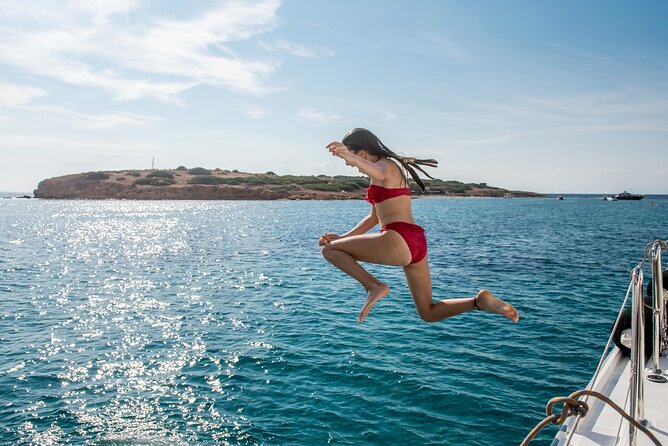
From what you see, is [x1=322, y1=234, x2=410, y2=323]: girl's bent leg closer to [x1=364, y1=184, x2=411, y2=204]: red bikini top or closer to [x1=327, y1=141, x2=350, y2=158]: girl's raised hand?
[x1=364, y1=184, x2=411, y2=204]: red bikini top

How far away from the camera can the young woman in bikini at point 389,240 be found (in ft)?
17.7

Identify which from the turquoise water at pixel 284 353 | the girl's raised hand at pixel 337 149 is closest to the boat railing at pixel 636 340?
the girl's raised hand at pixel 337 149

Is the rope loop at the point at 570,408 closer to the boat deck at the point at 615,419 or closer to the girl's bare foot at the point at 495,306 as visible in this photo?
the girl's bare foot at the point at 495,306

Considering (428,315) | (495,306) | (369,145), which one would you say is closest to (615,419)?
(495,306)

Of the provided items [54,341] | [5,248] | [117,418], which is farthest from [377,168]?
[5,248]

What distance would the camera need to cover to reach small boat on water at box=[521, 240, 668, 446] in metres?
5.67

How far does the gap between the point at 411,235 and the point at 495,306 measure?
117 cm

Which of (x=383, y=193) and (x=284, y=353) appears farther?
(x=284, y=353)

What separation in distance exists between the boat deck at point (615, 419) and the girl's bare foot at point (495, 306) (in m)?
2.10

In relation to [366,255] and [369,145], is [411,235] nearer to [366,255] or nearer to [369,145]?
[366,255]

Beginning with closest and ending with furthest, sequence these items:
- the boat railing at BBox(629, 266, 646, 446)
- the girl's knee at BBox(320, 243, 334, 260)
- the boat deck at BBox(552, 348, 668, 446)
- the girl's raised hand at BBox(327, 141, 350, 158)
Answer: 1. the girl's raised hand at BBox(327, 141, 350, 158)
2. the boat railing at BBox(629, 266, 646, 446)
3. the girl's knee at BBox(320, 243, 334, 260)
4. the boat deck at BBox(552, 348, 668, 446)

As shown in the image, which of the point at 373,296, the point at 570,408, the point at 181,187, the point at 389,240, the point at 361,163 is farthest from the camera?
the point at 181,187

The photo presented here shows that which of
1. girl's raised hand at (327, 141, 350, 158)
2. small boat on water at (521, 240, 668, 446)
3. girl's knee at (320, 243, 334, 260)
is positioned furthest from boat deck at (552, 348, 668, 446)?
girl's raised hand at (327, 141, 350, 158)

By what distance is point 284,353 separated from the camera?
20281 millimetres
